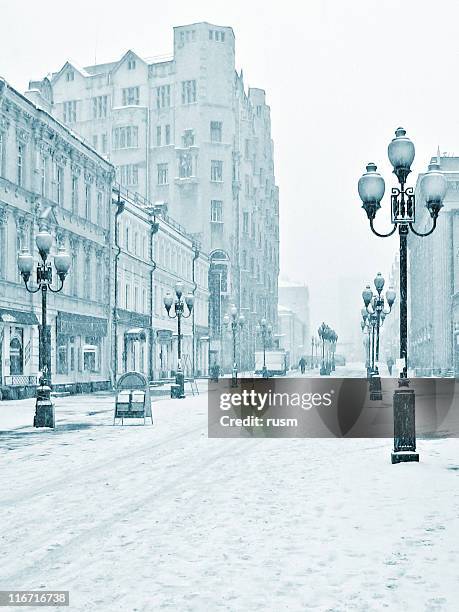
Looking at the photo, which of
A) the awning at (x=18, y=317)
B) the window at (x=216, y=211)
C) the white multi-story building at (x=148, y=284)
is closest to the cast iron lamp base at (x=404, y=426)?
the awning at (x=18, y=317)

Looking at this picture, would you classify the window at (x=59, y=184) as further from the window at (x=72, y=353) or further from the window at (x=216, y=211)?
the window at (x=216, y=211)

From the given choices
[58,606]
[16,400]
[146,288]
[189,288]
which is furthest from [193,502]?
[189,288]

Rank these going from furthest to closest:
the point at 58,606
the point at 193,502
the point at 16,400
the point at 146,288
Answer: the point at 146,288
the point at 16,400
the point at 193,502
the point at 58,606

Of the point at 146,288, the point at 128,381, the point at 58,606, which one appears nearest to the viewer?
the point at 58,606

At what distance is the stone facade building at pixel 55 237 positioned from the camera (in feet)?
108

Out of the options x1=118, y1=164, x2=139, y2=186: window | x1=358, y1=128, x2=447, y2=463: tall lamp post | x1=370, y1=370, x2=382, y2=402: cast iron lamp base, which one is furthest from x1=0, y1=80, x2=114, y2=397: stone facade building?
x1=118, y1=164, x2=139, y2=186: window

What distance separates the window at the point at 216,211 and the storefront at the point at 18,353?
4981 centimetres

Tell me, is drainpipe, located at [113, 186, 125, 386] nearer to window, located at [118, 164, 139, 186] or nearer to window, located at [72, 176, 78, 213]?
window, located at [72, 176, 78, 213]

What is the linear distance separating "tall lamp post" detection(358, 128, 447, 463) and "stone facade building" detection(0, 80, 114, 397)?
20673 millimetres

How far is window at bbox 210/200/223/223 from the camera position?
83.9 meters

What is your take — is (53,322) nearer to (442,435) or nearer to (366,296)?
(366,296)

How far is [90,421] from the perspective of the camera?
22.2 metres

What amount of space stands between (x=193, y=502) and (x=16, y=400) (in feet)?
75.4

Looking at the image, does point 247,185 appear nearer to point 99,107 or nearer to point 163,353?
point 99,107
